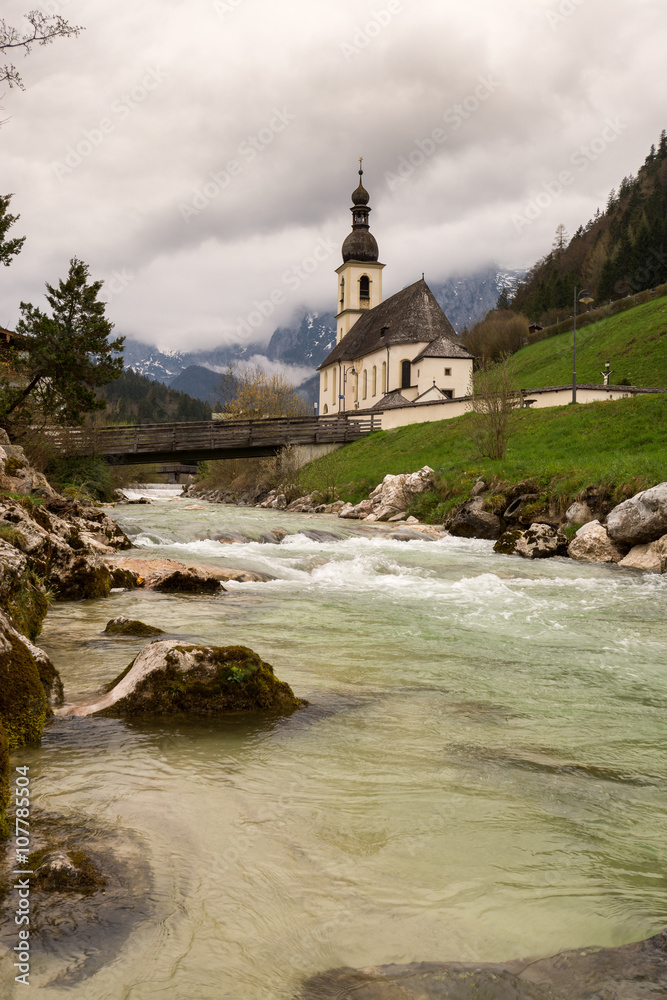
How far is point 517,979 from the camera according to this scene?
238cm

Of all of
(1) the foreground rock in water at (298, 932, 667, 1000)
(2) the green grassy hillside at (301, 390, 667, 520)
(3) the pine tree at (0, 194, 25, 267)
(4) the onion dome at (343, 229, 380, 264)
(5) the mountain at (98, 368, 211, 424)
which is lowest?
(1) the foreground rock in water at (298, 932, 667, 1000)

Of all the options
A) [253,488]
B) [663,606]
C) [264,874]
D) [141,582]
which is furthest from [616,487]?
[253,488]

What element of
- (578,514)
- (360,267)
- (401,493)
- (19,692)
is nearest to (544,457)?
Result: (401,493)

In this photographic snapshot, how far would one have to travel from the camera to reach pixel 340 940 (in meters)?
2.60

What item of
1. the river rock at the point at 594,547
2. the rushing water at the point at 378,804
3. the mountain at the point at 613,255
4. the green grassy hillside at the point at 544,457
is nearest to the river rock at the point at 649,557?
the river rock at the point at 594,547

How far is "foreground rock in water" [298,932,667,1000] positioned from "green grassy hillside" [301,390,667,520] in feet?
52.4

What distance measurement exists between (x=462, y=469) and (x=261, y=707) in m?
21.3

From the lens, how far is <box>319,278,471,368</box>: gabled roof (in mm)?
60531

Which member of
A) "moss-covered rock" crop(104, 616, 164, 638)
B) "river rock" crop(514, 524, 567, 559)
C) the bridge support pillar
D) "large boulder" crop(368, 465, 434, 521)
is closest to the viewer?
"moss-covered rock" crop(104, 616, 164, 638)

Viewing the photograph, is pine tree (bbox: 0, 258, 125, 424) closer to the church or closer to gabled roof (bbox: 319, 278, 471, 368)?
the church

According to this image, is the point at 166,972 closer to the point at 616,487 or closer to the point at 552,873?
the point at 552,873

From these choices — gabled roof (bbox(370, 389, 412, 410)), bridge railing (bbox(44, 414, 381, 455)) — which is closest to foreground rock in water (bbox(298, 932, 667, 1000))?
bridge railing (bbox(44, 414, 381, 455))

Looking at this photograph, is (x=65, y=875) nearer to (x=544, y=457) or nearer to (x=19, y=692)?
(x=19, y=692)

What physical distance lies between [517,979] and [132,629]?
5.81 metres
